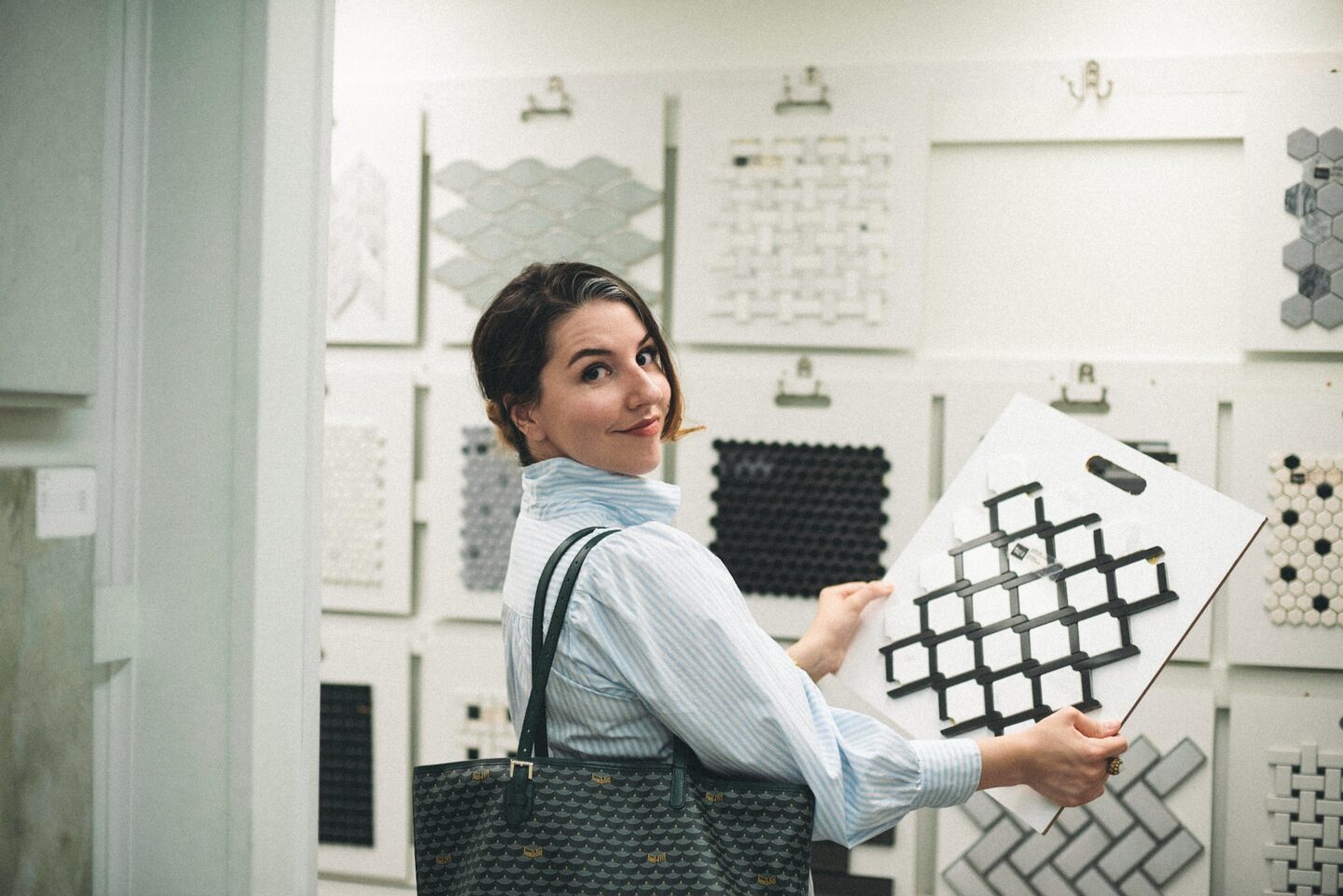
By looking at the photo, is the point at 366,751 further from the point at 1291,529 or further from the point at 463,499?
the point at 1291,529

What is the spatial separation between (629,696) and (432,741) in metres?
1.60

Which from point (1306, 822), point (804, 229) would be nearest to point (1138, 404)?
point (804, 229)

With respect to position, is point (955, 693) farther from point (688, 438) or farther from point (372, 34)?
point (372, 34)

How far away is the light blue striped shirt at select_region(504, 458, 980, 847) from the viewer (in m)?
1.00

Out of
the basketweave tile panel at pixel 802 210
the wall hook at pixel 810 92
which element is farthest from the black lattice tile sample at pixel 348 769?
the wall hook at pixel 810 92

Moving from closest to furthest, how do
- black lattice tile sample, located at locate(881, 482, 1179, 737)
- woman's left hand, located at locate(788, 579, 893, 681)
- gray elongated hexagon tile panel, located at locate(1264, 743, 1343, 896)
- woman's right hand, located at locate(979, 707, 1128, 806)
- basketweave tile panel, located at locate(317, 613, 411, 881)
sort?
woman's right hand, located at locate(979, 707, 1128, 806) → black lattice tile sample, located at locate(881, 482, 1179, 737) → woman's left hand, located at locate(788, 579, 893, 681) → gray elongated hexagon tile panel, located at locate(1264, 743, 1343, 896) → basketweave tile panel, located at locate(317, 613, 411, 881)

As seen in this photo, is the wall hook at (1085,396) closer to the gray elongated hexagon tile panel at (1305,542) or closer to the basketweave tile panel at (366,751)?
the gray elongated hexagon tile panel at (1305,542)

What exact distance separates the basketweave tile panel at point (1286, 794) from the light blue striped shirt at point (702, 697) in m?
1.37

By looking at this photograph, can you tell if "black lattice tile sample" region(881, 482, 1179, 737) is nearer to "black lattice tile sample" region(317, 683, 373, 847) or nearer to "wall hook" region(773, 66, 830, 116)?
"wall hook" region(773, 66, 830, 116)

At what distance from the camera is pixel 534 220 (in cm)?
241

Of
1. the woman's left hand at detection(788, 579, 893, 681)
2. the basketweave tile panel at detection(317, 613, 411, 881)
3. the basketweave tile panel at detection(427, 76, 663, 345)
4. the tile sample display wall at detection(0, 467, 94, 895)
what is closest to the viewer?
the tile sample display wall at detection(0, 467, 94, 895)

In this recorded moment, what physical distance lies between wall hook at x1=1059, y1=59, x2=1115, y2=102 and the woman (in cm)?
145

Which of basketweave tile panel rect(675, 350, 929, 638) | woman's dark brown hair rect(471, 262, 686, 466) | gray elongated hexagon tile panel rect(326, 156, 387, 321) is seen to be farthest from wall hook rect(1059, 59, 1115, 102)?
→ gray elongated hexagon tile panel rect(326, 156, 387, 321)

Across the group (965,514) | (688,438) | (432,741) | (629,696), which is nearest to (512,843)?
(629,696)
